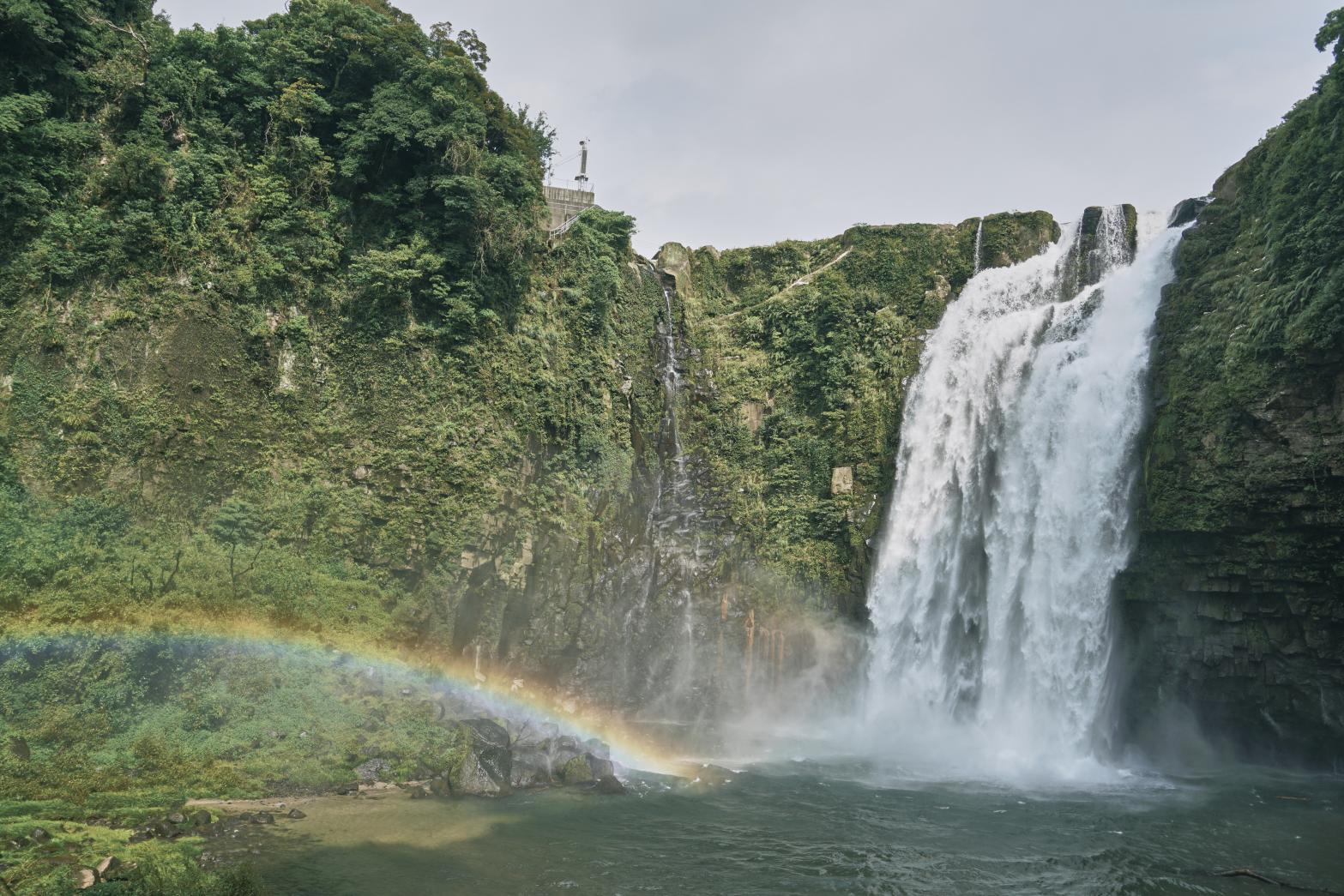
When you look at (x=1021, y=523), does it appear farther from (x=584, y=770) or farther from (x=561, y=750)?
(x=561, y=750)

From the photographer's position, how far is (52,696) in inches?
611

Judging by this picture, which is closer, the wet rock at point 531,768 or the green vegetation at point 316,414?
the green vegetation at point 316,414

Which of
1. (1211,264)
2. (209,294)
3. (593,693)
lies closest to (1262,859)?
(1211,264)

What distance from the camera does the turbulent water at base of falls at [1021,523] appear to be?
71.7 feet

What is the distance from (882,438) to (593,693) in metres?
12.3

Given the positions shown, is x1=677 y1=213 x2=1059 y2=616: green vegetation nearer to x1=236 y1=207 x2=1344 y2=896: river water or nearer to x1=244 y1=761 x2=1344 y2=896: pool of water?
x1=236 y1=207 x2=1344 y2=896: river water

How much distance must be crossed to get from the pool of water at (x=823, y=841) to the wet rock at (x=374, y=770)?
87cm

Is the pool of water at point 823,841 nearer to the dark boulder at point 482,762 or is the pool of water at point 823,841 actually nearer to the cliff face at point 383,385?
the dark boulder at point 482,762

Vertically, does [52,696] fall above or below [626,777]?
above

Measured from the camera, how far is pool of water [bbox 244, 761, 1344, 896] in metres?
13.5

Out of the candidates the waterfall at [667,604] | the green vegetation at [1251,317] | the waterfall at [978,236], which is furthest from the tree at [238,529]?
the waterfall at [978,236]

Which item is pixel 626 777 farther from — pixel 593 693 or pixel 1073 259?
pixel 1073 259

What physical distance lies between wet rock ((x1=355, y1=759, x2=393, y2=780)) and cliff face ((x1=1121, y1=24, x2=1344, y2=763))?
18.3m

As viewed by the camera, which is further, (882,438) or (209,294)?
(882,438)
